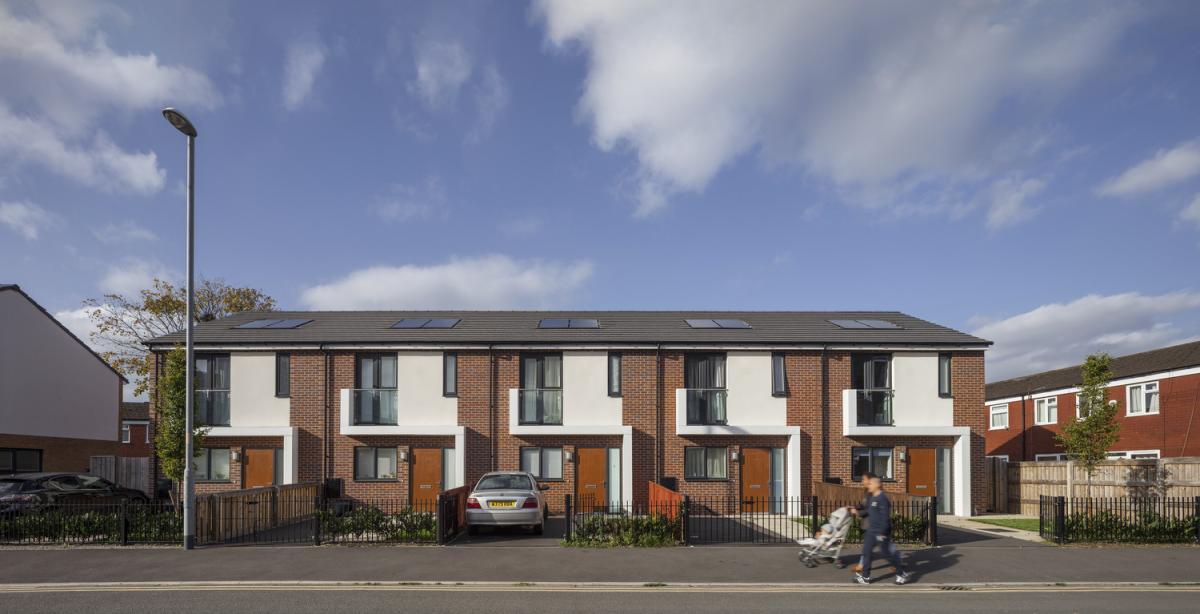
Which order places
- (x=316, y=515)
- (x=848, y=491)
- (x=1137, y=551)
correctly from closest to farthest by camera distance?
1. (x=1137, y=551)
2. (x=316, y=515)
3. (x=848, y=491)

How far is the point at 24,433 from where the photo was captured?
29.7 m

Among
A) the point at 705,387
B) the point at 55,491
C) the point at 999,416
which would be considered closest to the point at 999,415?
the point at 999,416

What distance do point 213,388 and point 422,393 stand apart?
6338 mm

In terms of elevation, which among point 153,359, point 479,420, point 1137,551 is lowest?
point 1137,551

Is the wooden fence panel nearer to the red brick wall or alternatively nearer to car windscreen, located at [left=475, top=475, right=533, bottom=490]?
the red brick wall

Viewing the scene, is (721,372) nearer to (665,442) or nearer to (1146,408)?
(665,442)

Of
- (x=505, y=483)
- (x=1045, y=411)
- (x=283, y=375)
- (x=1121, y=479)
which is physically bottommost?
(x=1121, y=479)

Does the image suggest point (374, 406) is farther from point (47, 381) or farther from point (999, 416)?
point (999, 416)

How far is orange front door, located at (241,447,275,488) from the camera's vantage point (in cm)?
2352

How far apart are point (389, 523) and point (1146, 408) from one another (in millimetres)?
28635

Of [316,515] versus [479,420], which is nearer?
[316,515]

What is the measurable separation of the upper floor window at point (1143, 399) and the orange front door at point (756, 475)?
16818 mm

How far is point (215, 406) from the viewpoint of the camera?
2377 cm

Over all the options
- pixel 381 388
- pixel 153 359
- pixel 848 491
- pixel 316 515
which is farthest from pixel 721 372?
pixel 153 359
